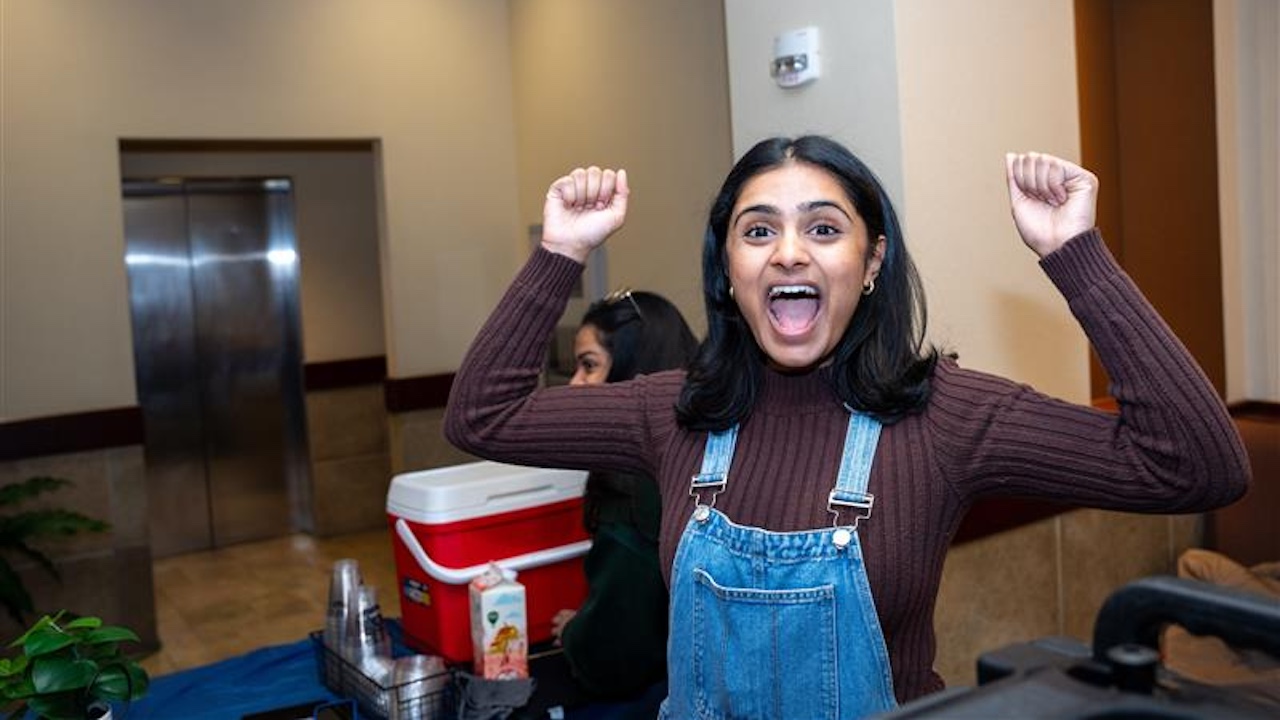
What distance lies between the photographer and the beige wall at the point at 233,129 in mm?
4930

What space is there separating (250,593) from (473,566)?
14.0ft

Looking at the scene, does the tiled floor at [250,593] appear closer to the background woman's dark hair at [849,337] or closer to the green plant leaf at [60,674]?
the green plant leaf at [60,674]

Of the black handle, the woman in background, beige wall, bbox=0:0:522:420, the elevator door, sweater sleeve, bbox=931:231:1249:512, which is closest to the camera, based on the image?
the black handle

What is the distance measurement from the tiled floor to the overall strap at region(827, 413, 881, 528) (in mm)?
4022

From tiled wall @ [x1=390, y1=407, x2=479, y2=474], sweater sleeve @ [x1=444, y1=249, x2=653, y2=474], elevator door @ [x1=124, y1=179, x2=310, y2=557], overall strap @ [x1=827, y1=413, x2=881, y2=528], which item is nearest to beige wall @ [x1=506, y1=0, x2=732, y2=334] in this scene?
tiled wall @ [x1=390, y1=407, x2=479, y2=474]

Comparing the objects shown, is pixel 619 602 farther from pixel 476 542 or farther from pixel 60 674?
pixel 60 674

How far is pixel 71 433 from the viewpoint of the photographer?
493 centimetres

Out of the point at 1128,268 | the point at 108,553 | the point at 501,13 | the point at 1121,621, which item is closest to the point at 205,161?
the point at 501,13

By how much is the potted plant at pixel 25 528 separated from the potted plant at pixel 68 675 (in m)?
2.82

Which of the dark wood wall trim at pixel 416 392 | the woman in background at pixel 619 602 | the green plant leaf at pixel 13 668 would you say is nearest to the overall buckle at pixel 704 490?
the woman in background at pixel 619 602

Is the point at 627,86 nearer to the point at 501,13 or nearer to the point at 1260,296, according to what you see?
the point at 501,13

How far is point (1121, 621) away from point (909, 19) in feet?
Answer: 6.94

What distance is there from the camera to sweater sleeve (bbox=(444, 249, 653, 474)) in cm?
165

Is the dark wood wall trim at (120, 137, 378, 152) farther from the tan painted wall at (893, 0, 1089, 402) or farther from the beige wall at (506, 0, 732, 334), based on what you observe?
the tan painted wall at (893, 0, 1089, 402)
